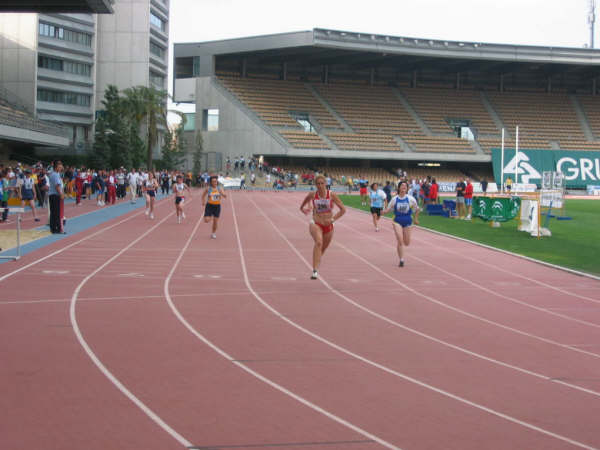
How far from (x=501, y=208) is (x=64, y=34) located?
5065cm

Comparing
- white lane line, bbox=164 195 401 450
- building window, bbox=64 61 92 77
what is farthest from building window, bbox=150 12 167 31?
white lane line, bbox=164 195 401 450

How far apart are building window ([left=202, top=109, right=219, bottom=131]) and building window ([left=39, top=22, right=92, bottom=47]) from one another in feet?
42.0

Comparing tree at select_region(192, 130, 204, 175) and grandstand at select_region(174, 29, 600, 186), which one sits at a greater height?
grandstand at select_region(174, 29, 600, 186)

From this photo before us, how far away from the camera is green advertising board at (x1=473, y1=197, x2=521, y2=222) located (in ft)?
84.0

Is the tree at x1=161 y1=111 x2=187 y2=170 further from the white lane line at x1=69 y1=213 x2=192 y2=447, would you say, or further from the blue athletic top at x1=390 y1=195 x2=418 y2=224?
the white lane line at x1=69 y1=213 x2=192 y2=447

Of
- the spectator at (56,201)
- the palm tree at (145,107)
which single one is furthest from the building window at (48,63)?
the spectator at (56,201)

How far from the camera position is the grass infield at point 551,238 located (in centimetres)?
1690

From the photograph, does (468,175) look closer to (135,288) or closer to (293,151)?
(293,151)

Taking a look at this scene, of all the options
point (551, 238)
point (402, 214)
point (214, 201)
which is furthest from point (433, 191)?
point (402, 214)

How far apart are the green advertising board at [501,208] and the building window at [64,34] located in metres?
49.0

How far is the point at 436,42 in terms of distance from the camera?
201ft

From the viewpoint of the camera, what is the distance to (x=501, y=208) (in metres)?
25.9

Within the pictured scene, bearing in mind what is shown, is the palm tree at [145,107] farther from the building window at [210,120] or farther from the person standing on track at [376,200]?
the person standing on track at [376,200]

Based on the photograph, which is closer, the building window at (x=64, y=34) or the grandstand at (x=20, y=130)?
the grandstand at (x=20, y=130)
